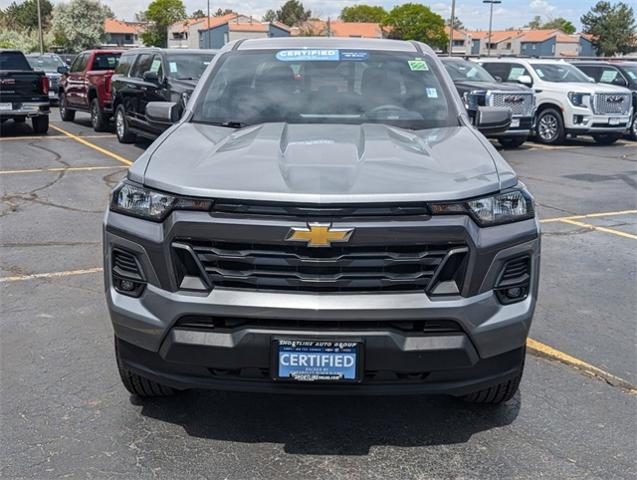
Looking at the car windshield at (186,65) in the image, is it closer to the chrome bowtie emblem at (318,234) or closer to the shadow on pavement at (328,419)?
the shadow on pavement at (328,419)

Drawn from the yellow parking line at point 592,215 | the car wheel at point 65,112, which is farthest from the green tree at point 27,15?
the yellow parking line at point 592,215

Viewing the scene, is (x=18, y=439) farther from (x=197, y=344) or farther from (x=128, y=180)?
(x=128, y=180)

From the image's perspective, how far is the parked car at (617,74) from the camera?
18681 mm

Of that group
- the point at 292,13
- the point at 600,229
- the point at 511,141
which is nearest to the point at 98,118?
the point at 511,141

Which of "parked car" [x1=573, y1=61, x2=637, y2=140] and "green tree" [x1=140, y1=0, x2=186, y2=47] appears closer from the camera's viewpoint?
"parked car" [x1=573, y1=61, x2=637, y2=140]

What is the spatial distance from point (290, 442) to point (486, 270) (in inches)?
50.1

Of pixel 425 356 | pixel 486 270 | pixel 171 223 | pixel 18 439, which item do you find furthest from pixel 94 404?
pixel 486 270

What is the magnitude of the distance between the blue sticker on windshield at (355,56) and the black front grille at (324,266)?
7.23 ft

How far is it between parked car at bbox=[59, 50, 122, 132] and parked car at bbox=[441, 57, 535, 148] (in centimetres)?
792

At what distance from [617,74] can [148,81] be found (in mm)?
12945

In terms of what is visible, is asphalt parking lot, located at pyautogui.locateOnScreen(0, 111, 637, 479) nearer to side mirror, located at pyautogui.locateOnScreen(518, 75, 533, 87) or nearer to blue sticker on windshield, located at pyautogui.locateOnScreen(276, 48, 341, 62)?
blue sticker on windshield, located at pyautogui.locateOnScreen(276, 48, 341, 62)

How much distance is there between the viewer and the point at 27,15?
99.1 m

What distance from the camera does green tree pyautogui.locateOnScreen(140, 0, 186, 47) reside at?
109 meters

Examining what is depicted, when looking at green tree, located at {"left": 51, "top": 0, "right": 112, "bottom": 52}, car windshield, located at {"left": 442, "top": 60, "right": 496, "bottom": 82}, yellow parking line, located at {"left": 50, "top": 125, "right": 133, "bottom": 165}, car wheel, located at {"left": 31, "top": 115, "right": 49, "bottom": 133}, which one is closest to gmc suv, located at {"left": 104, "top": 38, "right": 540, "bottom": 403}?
yellow parking line, located at {"left": 50, "top": 125, "right": 133, "bottom": 165}
